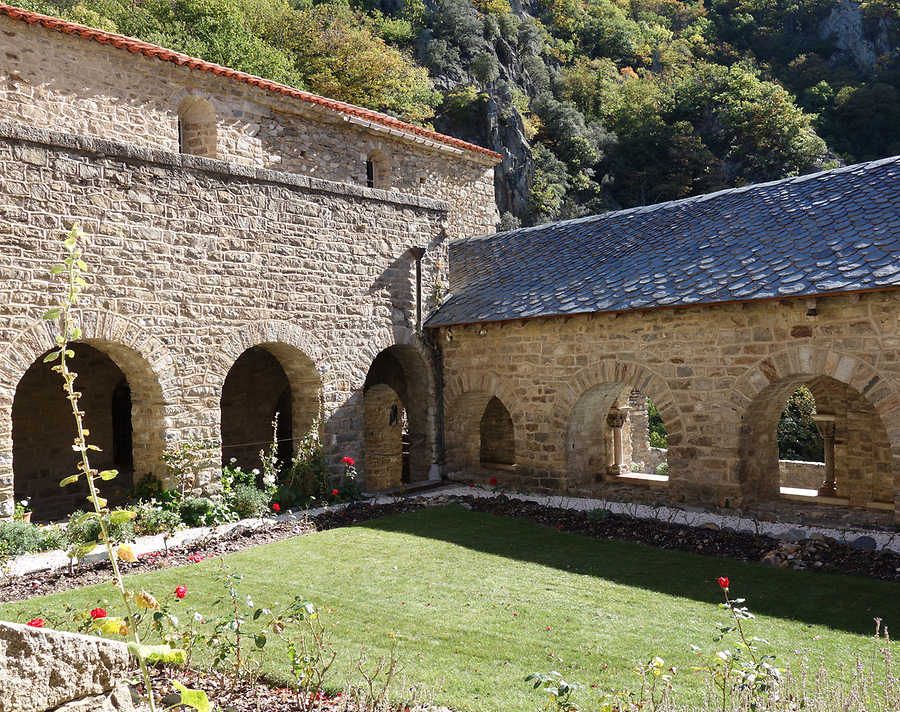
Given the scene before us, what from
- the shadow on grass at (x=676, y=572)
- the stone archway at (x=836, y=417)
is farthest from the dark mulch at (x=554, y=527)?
the stone archway at (x=836, y=417)

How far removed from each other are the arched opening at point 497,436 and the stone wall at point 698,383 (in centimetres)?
387

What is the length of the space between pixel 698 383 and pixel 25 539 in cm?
868

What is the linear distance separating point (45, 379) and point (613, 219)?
10382 millimetres

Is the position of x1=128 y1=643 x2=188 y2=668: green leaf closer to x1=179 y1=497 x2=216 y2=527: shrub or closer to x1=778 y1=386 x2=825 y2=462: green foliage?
x1=179 y1=497 x2=216 y2=527: shrub

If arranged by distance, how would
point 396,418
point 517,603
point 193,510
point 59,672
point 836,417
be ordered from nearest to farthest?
point 59,672 < point 517,603 < point 193,510 < point 836,417 < point 396,418

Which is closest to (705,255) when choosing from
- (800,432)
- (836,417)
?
(836,417)

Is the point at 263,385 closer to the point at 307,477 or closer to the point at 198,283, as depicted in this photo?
the point at 307,477

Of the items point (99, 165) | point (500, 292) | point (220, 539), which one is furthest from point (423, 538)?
point (99, 165)

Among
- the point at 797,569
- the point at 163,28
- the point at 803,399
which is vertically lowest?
the point at 797,569

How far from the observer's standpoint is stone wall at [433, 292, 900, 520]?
8.88 meters

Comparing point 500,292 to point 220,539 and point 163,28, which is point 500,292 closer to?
point 220,539

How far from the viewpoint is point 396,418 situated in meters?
14.6

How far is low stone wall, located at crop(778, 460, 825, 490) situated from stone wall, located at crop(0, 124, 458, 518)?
9.37m

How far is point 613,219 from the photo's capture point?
44.3ft
